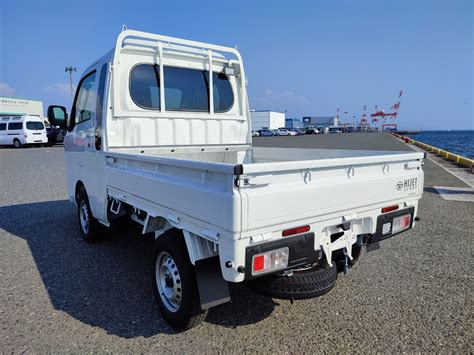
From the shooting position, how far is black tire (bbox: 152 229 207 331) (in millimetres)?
2684

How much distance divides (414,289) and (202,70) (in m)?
3.68

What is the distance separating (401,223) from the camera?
329 cm

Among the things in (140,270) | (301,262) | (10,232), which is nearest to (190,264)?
(301,262)

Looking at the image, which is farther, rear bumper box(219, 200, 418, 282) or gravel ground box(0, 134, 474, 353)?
gravel ground box(0, 134, 474, 353)

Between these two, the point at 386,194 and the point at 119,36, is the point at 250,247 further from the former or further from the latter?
the point at 119,36

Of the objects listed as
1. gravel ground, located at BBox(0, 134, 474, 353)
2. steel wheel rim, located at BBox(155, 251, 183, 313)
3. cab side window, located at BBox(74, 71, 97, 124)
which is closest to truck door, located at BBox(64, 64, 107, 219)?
cab side window, located at BBox(74, 71, 97, 124)

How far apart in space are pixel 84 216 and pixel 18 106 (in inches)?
2405

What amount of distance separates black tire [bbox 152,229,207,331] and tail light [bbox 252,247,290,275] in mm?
592

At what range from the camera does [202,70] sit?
4875mm

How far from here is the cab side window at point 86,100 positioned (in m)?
4.61

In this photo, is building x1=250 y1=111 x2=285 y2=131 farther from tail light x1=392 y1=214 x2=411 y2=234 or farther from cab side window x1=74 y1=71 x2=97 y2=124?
tail light x1=392 y1=214 x2=411 y2=234

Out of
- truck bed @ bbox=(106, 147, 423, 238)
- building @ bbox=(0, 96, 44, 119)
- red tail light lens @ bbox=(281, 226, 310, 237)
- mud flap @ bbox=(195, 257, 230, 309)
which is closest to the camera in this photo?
truck bed @ bbox=(106, 147, 423, 238)

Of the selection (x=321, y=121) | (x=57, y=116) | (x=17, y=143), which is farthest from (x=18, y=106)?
(x=321, y=121)

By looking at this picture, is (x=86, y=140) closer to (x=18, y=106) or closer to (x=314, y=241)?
(x=314, y=241)
